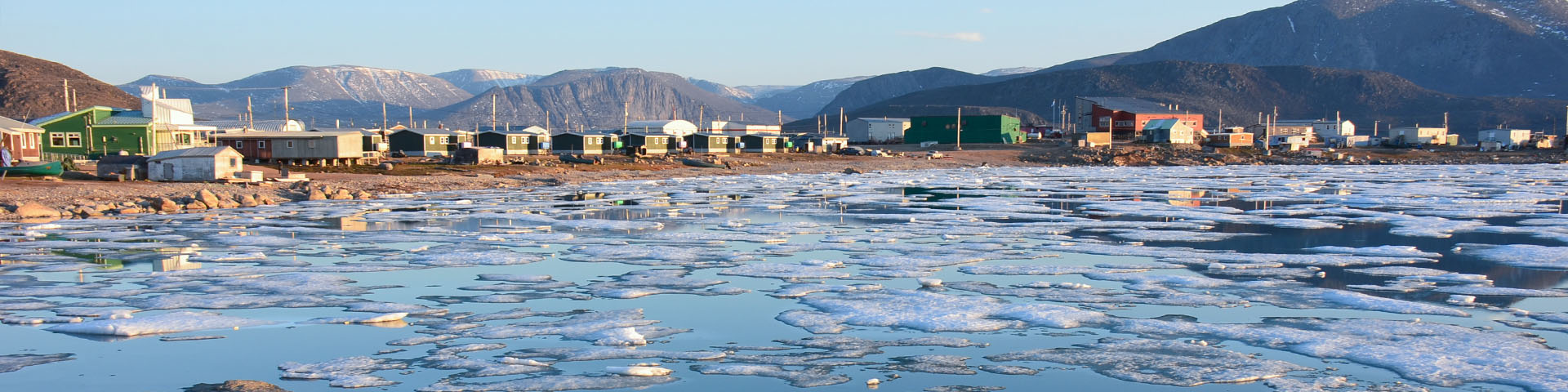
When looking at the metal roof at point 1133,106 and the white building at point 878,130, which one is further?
the white building at point 878,130

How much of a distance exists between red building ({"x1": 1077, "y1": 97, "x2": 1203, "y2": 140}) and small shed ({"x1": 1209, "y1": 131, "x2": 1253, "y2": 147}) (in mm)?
3357

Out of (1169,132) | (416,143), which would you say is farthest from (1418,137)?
(416,143)

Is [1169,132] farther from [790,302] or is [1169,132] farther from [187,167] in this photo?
[790,302]

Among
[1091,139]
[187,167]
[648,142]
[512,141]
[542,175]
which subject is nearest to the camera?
[187,167]

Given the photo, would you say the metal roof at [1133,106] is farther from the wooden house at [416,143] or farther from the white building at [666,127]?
the wooden house at [416,143]

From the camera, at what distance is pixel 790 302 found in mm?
12125

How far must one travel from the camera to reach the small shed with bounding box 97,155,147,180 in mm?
34406

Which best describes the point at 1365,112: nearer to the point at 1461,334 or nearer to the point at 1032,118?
the point at 1032,118

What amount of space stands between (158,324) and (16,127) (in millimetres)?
35235

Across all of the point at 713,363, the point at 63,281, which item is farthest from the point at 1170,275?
the point at 63,281

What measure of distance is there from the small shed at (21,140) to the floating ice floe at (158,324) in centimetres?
3070

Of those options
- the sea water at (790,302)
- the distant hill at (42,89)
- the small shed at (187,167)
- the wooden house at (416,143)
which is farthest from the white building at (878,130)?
the sea water at (790,302)

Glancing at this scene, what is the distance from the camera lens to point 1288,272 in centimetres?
1438

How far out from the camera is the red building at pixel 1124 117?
98.1 metres
